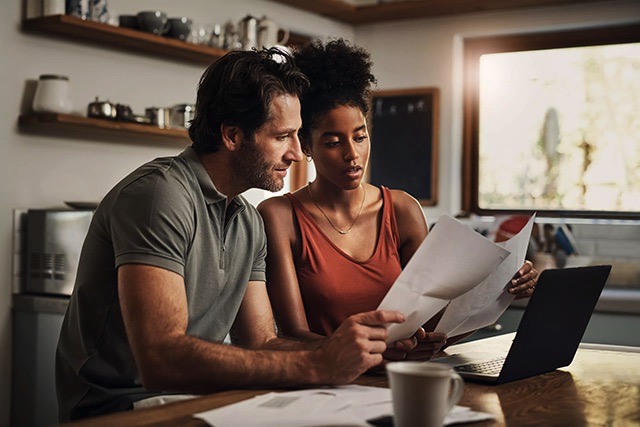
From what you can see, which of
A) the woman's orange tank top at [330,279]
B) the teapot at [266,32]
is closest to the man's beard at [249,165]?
the woman's orange tank top at [330,279]

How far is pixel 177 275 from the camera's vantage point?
5.11 ft

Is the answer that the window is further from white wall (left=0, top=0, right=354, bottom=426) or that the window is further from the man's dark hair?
the man's dark hair

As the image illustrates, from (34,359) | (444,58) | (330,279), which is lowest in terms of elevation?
(34,359)

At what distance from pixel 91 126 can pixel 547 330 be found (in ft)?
8.11

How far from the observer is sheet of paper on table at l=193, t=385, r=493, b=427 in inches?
46.3

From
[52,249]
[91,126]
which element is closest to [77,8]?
[91,126]


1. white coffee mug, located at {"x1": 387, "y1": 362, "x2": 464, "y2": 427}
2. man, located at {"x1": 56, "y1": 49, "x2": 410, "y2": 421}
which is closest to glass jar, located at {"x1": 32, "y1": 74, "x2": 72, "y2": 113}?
man, located at {"x1": 56, "y1": 49, "x2": 410, "y2": 421}

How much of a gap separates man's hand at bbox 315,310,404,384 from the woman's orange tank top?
0.60 metres

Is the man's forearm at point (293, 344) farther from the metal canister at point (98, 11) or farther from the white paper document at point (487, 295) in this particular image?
the metal canister at point (98, 11)

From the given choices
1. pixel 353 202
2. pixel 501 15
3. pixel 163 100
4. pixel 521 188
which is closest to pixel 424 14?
pixel 501 15

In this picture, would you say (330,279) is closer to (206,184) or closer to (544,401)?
(206,184)

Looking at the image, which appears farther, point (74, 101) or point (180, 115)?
point (180, 115)

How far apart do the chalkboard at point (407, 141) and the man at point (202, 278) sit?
328 cm

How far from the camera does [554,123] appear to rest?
4.86m
